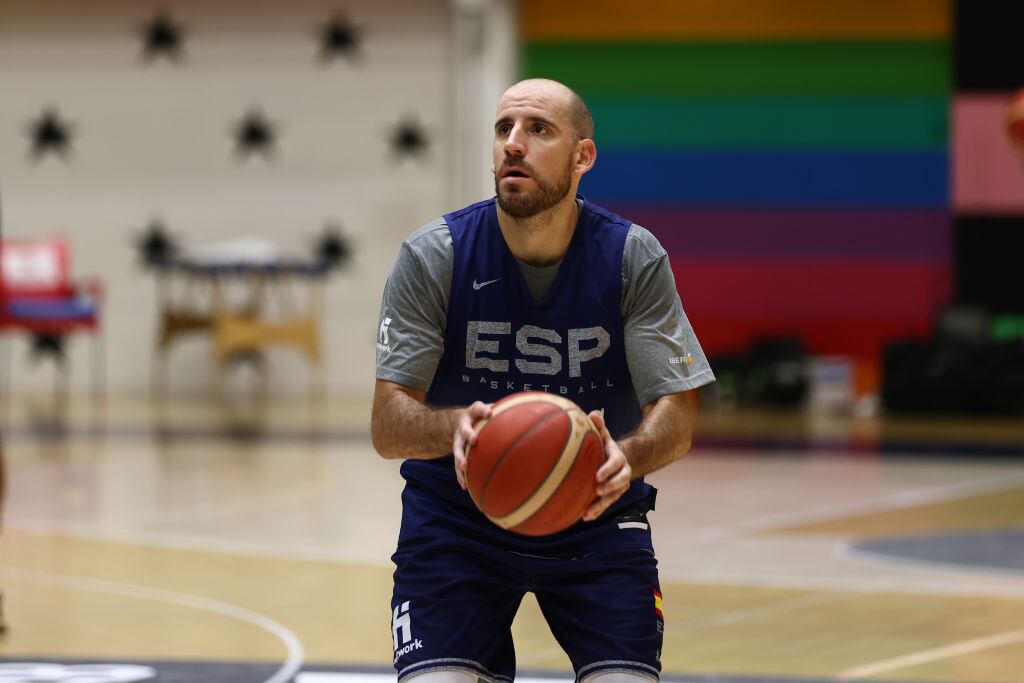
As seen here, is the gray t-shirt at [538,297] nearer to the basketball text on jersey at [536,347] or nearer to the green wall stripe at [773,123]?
the basketball text on jersey at [536,347]

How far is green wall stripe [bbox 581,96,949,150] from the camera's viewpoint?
1619cm

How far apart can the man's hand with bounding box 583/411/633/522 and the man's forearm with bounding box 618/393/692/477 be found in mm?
122

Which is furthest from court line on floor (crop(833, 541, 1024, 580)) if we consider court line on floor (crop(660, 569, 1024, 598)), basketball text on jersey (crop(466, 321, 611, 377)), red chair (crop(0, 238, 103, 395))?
red chair (crop(0, 238, 103, 395))

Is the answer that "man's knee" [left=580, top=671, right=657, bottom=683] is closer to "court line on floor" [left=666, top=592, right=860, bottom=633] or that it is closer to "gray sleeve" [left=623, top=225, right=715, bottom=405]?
"gray sleeve" [left=623, top=225, right=715, bottom=405]

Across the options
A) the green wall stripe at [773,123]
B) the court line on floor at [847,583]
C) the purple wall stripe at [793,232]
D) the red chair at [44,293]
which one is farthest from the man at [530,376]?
the green wall stripe at [773,123]

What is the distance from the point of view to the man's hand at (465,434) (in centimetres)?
276

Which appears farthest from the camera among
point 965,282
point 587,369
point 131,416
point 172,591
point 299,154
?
point 299,154

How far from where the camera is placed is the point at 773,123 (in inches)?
649

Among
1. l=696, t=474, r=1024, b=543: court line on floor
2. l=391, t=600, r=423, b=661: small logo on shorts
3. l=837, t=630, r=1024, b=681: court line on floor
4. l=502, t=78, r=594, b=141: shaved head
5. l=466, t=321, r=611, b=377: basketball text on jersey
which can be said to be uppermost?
l=502, t=78, r=594, b=141: shaved head

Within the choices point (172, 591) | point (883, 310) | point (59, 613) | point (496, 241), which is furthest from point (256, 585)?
point (883, 310)

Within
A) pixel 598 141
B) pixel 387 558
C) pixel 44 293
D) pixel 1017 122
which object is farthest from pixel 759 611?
pixel 598 141

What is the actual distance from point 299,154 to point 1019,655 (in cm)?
1334

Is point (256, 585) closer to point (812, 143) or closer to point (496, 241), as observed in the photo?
point (496, 241)

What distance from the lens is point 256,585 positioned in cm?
595
